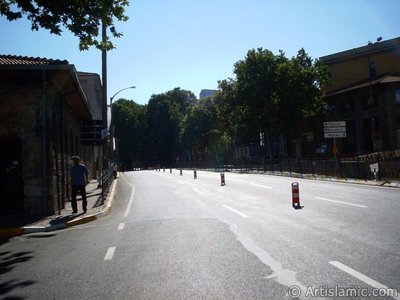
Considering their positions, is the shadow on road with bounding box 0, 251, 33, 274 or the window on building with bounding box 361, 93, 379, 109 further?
the window on building with bounding box 361, 93, 379, 109

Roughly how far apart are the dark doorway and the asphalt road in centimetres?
400

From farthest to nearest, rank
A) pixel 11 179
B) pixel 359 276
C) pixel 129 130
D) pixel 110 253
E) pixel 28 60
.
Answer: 1. pixel 129 130
2. pixel 28 60
3. pixel 11 179
4. pixel 110 253
5. pixel 359 276

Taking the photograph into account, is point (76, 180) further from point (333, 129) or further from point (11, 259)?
point (333, 129)

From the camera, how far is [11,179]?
15.2 metres

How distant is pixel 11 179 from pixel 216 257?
10453 mm

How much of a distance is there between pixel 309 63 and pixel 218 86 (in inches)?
537

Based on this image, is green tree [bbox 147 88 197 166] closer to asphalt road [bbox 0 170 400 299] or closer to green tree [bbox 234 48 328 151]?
green tree [bbox 234 48 328 151]

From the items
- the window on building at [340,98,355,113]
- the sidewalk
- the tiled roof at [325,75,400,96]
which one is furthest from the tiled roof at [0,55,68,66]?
the window on building at [340,98,355,113]

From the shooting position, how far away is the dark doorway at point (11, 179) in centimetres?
1518

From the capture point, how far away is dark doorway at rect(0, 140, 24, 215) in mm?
15180

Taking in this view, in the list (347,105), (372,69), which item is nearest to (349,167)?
(347,105)

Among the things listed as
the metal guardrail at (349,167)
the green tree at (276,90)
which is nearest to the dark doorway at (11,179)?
the metal guardrail at (349,167)

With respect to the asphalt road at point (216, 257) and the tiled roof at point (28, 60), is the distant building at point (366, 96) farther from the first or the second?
the tiled roof at point (28, 60)

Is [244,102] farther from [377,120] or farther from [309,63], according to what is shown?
[377,120]
